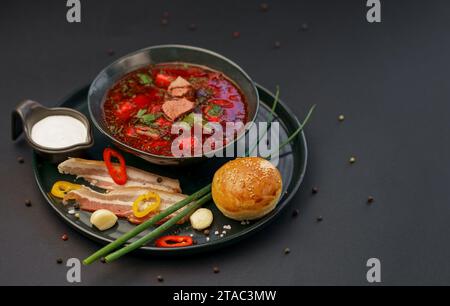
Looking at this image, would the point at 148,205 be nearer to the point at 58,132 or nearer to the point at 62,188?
the point at 62,188

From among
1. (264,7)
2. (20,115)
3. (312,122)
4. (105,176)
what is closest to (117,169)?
(105,176)

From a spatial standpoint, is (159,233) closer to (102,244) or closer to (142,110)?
(102,244)

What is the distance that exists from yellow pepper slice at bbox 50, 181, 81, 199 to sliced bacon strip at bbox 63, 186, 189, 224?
0.10 m

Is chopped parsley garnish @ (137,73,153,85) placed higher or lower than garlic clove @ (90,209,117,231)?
higher

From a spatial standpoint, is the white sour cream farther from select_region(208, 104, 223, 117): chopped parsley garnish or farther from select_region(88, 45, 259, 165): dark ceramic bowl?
select_region(208, 104, 223, 117): chopped parsley garnish

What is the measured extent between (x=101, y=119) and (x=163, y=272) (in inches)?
58.5

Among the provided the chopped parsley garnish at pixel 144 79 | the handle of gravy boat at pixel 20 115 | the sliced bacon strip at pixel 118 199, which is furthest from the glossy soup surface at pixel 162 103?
the handle of gravy boat at pixel 20 115

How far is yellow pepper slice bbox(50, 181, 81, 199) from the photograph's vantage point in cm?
539

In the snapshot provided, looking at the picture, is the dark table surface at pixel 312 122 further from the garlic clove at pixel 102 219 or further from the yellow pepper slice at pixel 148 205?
the yellow pepper slice at pixel 148 205

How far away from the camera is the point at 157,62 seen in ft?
20.5

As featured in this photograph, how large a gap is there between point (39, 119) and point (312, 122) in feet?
8.36

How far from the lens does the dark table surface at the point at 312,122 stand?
5.14 meters

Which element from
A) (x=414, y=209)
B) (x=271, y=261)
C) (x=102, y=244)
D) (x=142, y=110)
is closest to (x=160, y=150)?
(x=142, y=110)

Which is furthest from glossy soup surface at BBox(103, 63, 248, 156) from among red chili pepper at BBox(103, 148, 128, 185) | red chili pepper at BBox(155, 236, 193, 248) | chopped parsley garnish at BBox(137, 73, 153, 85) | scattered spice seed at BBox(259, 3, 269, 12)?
scattered spice seed at BBox(259, 3, 269, 12)
